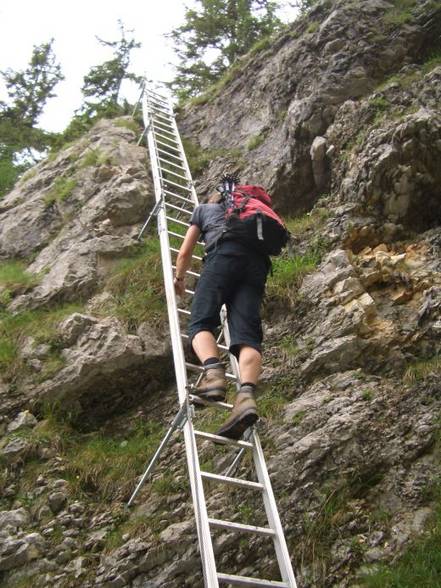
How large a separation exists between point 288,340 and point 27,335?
3257 mm

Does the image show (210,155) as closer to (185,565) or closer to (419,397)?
(419,397)

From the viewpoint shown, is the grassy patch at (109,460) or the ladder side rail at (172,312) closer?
the ladder side rail at (172,312)

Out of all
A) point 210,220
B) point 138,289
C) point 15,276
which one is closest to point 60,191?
point 15,276

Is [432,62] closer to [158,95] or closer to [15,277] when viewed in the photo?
[158,95]

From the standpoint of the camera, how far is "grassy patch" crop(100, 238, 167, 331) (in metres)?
7.34

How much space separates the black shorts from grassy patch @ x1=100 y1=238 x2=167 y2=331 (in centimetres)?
241

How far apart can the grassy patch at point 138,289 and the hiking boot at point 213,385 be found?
2.89 metres

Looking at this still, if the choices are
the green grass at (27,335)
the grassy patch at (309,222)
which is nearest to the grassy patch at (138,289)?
the green grass at (27,335)

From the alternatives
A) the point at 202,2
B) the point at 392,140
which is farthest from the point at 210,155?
the point at 202,2

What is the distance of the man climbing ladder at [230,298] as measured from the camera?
4367 millimetres

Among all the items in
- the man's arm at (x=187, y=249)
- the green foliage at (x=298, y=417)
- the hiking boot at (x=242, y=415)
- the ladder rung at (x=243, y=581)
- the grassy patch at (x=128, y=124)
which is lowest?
the ladder rung at (x=243, y=581)

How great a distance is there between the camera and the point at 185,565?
463 cm

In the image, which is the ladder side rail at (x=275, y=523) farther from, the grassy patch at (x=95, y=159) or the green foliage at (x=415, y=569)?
the grassy patch at (x=95, y=159)

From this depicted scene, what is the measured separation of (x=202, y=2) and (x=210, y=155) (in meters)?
9.40
